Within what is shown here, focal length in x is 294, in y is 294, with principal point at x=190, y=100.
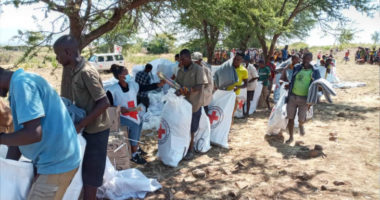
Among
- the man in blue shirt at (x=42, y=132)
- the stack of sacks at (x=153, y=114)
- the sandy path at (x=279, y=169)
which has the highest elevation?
the man in blue shirt at (x=42, y=132)

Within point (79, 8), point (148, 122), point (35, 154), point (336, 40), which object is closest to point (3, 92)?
point (35, 154)

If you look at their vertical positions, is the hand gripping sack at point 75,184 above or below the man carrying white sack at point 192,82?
below

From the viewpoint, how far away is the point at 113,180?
293 centimetres

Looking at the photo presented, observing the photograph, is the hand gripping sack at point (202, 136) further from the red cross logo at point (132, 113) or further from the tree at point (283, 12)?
the tree at point (283, 12)

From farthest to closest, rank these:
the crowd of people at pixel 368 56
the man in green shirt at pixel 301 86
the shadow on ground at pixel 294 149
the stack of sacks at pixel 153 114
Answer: the crowd of people at pixel 368 56
the stack of sacks at pixel 153 114
the man in green shirt at pixel 301 86
the shadow on ground at pixel 294 149

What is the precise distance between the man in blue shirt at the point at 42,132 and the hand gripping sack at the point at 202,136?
2.92 meters

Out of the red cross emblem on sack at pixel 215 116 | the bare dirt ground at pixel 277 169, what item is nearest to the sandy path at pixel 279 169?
the bare dirt ground at pixel 277 169

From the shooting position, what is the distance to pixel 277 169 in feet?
12.7

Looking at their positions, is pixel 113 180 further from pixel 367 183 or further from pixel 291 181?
pixel 367 183

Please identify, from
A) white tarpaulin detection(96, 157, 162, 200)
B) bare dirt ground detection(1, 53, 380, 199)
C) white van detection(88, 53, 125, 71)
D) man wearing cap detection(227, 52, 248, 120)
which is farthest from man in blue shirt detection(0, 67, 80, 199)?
white van detection(88, 53, 125, 71)

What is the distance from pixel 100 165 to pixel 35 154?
77 cm

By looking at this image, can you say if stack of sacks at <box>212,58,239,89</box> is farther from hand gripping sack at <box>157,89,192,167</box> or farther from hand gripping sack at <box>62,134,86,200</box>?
hand gripping sack at <box>62,134,86,200</box>

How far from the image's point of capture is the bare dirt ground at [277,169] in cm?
324

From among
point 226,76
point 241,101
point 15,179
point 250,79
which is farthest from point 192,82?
point 250,79
